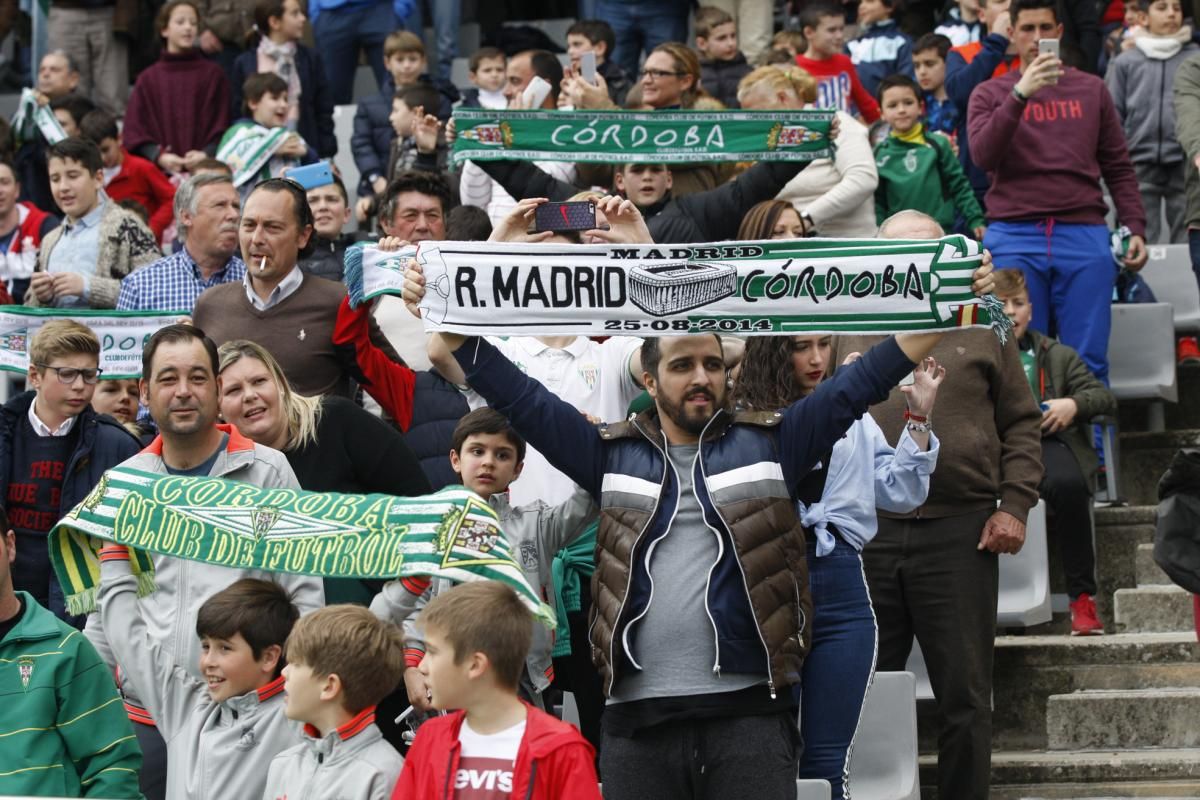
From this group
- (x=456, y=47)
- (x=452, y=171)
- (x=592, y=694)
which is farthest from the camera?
(x=456, y=47)

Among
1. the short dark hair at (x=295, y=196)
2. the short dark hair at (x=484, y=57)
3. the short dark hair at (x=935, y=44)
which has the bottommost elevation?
the short dark hair at (x=295, y=196)

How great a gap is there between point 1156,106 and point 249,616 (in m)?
7.79

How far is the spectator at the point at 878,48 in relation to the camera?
13352 mm

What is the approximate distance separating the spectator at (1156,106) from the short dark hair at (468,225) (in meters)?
4.83

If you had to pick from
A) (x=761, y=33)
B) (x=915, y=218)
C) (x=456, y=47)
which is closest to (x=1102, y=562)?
(x=915, y=218)

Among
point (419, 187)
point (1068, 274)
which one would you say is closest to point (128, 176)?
point (419, 187)

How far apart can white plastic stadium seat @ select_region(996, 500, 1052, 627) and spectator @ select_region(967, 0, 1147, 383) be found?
164cm

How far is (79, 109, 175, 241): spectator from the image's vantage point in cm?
1191

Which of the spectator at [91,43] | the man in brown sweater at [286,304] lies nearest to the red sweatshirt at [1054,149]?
the man in brown sweater at [286,304]

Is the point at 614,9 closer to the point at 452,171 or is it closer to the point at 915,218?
the point at 452,171

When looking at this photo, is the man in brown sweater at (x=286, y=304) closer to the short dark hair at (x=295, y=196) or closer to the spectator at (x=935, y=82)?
the short dark hair at (x=295, y=196)

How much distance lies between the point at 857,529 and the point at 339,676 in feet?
5.87

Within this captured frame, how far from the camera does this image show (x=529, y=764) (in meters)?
4.69

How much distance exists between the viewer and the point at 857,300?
5.53m
